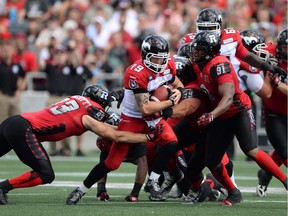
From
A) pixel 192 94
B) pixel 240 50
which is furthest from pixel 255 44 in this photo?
pixel 192 94

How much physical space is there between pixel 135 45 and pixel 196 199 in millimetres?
7646

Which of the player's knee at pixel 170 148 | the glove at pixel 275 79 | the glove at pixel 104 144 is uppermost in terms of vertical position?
the glove at pixel 275 79

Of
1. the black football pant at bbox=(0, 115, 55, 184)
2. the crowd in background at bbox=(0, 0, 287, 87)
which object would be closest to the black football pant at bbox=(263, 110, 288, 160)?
the black football pant at bbox=(0, 115, 55, 184)

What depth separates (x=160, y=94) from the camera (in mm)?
9242

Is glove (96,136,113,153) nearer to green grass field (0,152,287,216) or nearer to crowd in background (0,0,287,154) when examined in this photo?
green grass field (0,152,287,216)

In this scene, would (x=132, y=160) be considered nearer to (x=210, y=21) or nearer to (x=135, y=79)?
(x=135, y=79)

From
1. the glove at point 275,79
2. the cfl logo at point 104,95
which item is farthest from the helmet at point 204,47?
the glove at point 275,79

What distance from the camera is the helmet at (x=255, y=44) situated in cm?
1009

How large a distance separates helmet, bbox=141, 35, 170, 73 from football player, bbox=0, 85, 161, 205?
63 cm

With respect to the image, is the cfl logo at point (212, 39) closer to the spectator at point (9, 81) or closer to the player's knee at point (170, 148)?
the player's knee at point (170, 148)

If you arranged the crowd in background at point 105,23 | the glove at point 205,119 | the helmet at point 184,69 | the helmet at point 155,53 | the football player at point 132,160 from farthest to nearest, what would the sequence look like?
1. the crowd in background at point 105,23
2. the helmet at point 184,69
3. the football player at point 132,160
4. the helmet at point 155,53
5. the glove at point 205,119

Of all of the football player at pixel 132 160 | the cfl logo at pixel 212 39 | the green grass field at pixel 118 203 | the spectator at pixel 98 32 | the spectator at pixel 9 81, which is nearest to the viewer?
Answer: the green grass field at pixel 118 203

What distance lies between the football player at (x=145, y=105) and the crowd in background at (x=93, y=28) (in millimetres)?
6268

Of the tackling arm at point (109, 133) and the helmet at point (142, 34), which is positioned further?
the helmet at point (142, 34)
